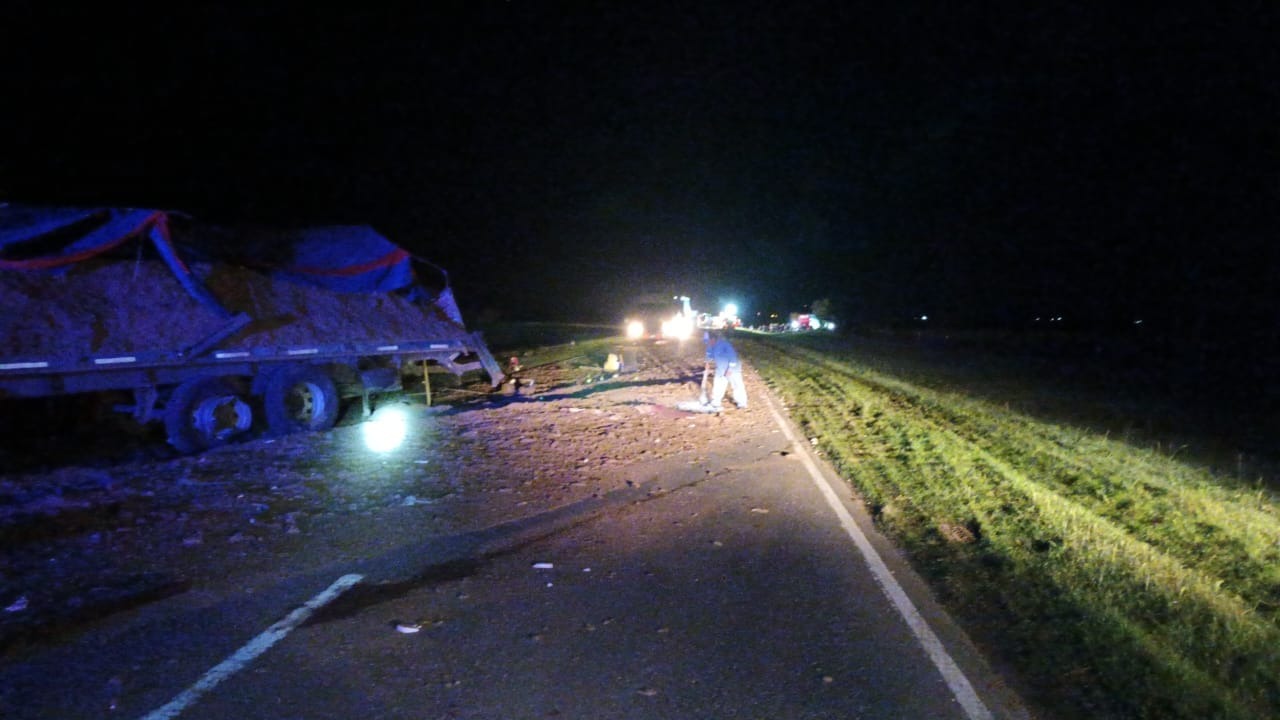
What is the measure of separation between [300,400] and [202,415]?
5.35 feet

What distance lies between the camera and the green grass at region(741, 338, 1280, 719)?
3789 mm

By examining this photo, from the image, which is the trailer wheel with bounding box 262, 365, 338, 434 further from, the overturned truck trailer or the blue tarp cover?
the blue tarp cover

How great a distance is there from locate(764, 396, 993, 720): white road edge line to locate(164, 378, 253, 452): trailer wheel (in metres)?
8.73

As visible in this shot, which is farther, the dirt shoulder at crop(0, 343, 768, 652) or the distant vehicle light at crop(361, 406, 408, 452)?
the distant vehicle light at crop(361, 406, 408, 452)

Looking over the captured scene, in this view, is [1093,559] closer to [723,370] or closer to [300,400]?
[723,370]

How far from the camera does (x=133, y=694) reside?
3705 mm

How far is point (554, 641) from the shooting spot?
4.25m

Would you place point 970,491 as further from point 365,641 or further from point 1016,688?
point 365,641

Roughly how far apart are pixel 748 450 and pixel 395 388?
7.32 meters

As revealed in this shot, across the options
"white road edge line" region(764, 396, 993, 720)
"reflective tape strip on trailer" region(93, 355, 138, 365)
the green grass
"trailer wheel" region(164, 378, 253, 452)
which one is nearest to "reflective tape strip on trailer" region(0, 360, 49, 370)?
"reflective tape strip on trailer" region(93, 355, 138, 365)

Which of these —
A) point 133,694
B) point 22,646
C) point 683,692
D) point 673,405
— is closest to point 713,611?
point 683,692

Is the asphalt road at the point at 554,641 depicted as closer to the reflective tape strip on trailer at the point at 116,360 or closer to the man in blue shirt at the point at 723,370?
Result: the reflective tape strip on trailer at the point at 116,360

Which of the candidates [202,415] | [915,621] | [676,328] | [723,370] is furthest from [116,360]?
[676,328]

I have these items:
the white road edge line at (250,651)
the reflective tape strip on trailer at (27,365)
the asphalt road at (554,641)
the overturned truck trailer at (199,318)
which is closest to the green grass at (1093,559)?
the asphalt road at (554,641)
